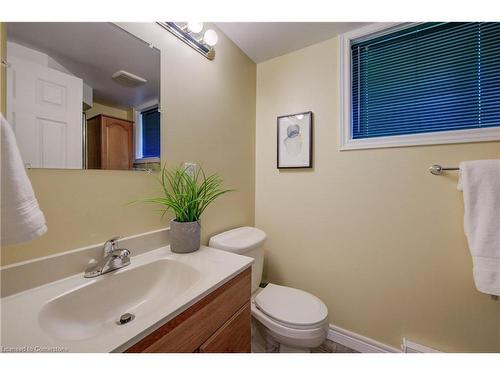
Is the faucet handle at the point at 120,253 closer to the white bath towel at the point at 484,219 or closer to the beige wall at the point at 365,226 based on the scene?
the beige wall at the point at 365,226

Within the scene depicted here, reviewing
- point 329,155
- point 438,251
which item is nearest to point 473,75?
point 329,155

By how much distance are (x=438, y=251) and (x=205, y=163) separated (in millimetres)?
1373

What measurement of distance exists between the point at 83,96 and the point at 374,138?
1445mm

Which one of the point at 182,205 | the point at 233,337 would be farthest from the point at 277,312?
the point at 182,205

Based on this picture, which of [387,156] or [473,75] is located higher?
[473,75]

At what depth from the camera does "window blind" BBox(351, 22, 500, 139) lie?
994 mm

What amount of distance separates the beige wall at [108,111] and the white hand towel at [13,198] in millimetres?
363

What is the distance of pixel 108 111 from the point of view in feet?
2.60

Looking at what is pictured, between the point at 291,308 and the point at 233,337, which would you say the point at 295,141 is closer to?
the point at 291,308

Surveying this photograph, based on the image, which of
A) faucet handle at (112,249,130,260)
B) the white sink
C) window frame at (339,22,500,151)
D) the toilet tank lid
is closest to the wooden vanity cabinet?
the white sink

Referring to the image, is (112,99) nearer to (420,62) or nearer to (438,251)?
(420,62)

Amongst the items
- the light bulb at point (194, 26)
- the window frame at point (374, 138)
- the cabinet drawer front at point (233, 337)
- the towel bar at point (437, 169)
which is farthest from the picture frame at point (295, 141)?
the cabinet drawer front at point (233, 337)

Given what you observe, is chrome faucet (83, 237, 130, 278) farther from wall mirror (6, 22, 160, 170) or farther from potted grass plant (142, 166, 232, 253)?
wall mirror (6, 22, 160, 170)
